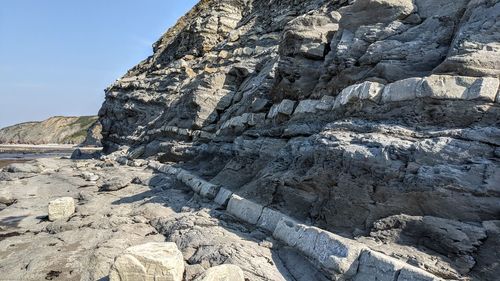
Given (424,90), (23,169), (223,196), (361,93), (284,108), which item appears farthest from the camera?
(23,169)

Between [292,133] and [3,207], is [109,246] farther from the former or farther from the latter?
[3,207]

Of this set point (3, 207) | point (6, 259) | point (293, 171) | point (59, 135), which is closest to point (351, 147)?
point (293, 171)

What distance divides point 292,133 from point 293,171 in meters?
2.39

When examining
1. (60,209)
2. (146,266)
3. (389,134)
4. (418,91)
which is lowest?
(60,209)

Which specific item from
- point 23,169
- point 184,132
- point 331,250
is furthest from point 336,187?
point 23,169

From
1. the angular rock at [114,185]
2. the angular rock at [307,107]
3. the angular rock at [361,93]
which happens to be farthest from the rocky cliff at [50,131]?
the angular rock at [361,93]

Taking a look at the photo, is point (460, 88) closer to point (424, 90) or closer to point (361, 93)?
point (424, 90)

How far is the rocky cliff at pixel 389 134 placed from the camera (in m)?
6.60

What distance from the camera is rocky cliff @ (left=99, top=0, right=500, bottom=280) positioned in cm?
660

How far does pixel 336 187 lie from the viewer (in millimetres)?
8930

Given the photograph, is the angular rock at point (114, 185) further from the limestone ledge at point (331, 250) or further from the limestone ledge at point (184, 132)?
the limestone ledge at point (331, 250)

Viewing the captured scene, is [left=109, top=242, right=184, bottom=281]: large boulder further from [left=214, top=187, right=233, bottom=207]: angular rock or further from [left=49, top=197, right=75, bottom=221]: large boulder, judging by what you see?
[left=49, top=197, right=75, bottom=221]: large boulder

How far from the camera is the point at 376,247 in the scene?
22.4 feet

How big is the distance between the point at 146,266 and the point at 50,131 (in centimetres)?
17575
